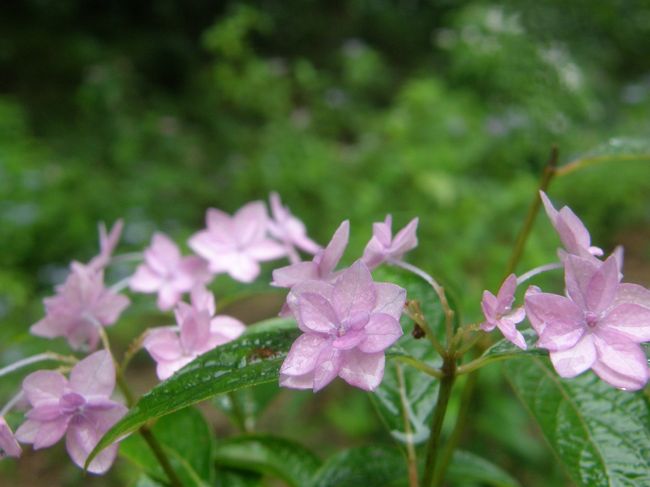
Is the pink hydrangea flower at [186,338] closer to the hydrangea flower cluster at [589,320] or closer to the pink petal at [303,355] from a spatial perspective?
the pink petal at [303,355]

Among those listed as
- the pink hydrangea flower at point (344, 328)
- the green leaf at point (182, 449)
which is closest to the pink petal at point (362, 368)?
the pink hydrangea flower at point (344, 328)

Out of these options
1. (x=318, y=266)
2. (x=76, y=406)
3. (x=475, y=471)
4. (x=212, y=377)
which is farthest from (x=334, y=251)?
(x=475, y=471)

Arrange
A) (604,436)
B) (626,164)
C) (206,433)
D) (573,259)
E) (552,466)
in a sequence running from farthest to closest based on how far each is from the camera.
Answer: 1. (626,164)
2. (552,466)
3. (206,433)
4. (604,436)
5. (573,259)

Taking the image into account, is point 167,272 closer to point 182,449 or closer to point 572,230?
point 182,449

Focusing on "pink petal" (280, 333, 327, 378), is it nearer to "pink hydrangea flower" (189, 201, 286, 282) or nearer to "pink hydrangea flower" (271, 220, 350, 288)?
"pink hydrangea flower" (271, 220, 350, 288)

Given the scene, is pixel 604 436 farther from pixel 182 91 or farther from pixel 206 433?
pixel 182 91

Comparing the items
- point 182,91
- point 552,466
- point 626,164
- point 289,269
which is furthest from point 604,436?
point 182,91
